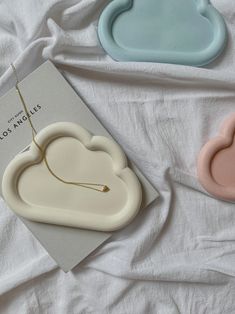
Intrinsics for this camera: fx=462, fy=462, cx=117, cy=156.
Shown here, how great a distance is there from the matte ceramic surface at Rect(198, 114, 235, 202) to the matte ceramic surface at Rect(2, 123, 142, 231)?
0.27 feet

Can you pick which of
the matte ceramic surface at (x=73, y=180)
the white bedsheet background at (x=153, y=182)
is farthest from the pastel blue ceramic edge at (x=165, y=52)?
the matte ceramic surface at (x=73, y=180)

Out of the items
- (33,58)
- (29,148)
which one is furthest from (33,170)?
(33,58)

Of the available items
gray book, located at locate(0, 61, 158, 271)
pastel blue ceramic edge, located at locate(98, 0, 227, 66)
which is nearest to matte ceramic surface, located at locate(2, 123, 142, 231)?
gray book, located at locate(0, 61, 158, 271)

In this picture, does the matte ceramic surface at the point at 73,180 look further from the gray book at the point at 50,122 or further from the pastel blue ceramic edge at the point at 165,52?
the pastel blue ceramic edge at the point at 165,52

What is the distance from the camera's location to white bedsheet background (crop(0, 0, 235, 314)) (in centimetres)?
55

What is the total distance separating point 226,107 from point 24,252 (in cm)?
31

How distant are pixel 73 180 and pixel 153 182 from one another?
0.10 meters

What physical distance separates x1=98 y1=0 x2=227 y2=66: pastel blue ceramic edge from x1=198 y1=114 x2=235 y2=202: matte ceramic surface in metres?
0.09

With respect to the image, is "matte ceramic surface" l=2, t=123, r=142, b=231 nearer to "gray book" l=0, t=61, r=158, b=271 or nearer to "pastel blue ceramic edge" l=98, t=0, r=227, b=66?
"gray book" l=0, t=61, r=158, b=271

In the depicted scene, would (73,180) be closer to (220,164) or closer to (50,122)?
(50,122)

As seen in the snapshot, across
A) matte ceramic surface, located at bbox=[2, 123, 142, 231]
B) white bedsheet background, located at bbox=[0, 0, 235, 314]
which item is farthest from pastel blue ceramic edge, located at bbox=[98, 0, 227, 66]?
matte ceramic surface, located at bbox=[2, 123, 142, 231]

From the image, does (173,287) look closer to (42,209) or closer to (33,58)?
(42,209)

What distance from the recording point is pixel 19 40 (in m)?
0.59

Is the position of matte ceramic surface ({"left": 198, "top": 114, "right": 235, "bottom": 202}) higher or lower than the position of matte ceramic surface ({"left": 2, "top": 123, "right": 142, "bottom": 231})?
lower
